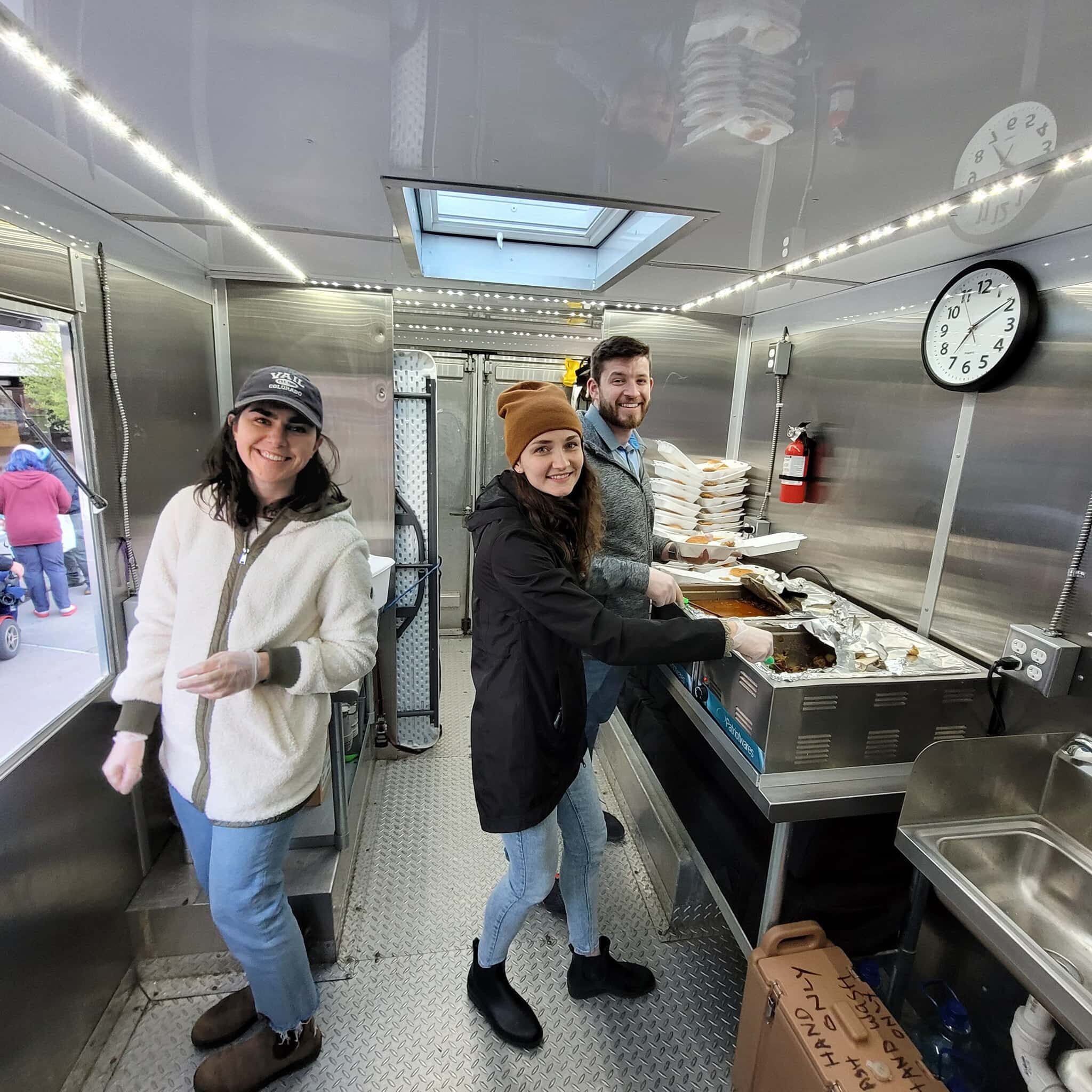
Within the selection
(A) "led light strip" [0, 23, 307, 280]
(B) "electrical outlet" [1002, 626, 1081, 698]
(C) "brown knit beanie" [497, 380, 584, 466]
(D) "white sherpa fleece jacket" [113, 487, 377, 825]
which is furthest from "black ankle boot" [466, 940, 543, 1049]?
(A) "led light strip" [0, 23, 307, 280]

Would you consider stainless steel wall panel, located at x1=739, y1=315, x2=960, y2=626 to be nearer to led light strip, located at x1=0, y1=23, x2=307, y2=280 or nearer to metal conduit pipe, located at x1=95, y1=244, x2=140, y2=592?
led light strip, located at x1=0, y1=23, x2=307, y2=280

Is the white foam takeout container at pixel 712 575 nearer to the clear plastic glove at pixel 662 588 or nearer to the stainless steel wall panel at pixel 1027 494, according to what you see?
the clear plastic glove at pixel 662 588

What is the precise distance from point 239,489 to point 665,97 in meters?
1.15

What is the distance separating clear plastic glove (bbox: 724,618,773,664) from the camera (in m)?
1.43

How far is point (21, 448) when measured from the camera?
146 cm

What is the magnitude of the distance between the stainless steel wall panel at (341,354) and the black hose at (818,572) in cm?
181

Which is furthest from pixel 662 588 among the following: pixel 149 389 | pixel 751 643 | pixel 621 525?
pixel 149 389

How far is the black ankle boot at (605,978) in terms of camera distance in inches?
69.7

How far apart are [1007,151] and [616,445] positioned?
109 centimetres

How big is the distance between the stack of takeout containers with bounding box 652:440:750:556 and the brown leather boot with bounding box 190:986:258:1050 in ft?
6.94

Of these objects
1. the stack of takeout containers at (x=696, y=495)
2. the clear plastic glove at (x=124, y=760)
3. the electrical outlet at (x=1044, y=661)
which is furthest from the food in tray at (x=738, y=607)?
the clear plastic glove at (x=124, y=760)

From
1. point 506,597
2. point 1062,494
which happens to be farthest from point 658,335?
point 506,597

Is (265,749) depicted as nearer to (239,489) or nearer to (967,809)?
(239,489)

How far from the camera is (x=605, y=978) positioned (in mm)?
1774
